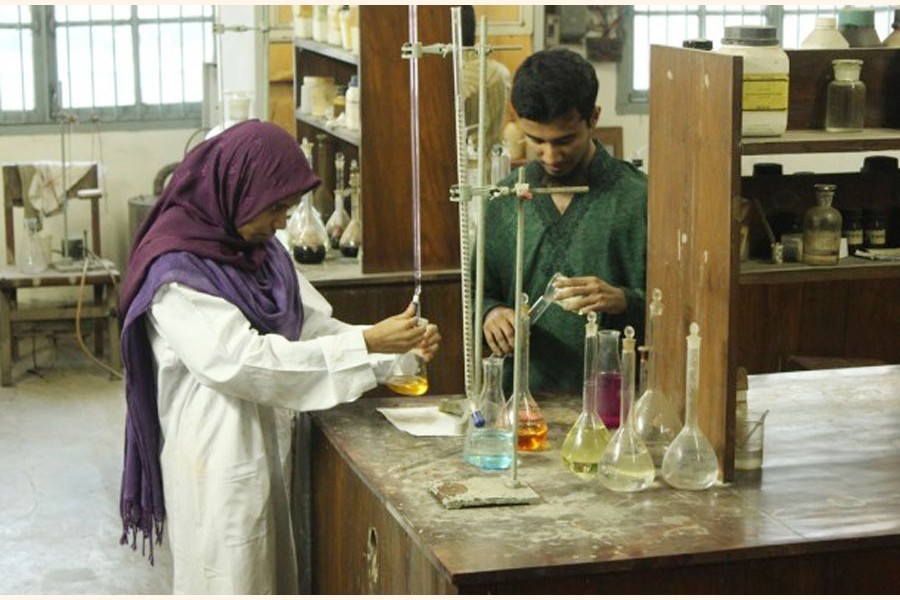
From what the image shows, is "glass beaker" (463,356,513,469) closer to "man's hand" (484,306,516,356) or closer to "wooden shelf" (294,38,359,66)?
"man's hand" (484,306,516,356)

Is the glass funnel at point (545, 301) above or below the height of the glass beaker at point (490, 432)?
Answer: above

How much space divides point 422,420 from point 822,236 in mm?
919

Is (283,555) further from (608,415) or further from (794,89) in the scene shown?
(794,89)

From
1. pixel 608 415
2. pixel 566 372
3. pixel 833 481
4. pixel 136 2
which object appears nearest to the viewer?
pixel 833 481

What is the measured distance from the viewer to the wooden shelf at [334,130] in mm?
4734

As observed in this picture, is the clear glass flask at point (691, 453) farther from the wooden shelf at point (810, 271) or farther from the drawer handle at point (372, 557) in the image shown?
the drawer handle at point (372, 557)

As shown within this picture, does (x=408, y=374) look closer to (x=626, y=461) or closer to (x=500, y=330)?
(x=500, y=330)

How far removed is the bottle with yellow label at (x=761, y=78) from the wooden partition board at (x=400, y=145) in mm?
1516

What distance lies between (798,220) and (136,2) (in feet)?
17.8

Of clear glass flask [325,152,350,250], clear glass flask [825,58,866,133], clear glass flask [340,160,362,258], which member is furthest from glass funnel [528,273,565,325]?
clear glass flask [325,152,350,250]

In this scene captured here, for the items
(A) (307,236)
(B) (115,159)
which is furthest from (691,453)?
(B) (115,159)

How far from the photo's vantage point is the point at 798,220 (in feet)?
10.5

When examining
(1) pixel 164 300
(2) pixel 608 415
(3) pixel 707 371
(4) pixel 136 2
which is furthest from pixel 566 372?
(4) pixel 136 2

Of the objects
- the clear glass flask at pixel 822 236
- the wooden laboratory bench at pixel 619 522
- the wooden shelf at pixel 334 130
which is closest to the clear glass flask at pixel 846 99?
the clear glass flask at pixel 822 236
